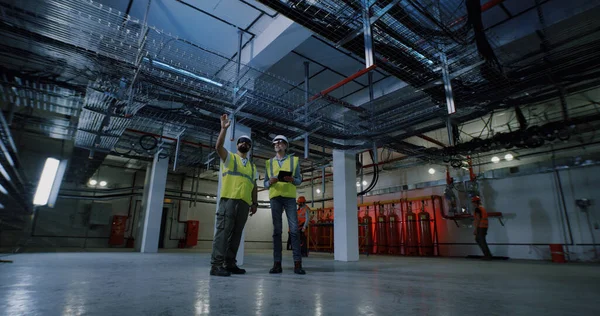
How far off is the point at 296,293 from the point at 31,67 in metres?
5.99

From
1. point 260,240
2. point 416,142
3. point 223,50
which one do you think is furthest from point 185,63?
point 260,240

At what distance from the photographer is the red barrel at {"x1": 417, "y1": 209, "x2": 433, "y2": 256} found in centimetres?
944

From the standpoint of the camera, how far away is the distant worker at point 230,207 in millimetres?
3123

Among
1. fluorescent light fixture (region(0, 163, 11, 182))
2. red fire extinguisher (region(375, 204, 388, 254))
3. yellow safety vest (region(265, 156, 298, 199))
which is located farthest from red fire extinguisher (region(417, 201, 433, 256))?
fluorescent light fixture (region(0, 163, 11, 182))

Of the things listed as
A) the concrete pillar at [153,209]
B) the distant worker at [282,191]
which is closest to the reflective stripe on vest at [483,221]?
the distant worker at [282,191]

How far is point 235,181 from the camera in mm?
3299

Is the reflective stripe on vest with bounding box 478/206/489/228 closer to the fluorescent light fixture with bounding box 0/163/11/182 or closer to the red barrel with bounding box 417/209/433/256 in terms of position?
the red barrel with bounding box 417/209/433/256

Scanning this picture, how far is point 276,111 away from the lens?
5.45m

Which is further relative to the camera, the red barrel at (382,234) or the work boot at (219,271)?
the red barrel at (382,234)

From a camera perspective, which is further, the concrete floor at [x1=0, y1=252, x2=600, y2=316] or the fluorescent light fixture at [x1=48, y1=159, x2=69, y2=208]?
the fluorescent light fixture at [x1=48, y1=159, x2=69, y2=208]

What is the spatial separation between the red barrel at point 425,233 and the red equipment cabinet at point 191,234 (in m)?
9.91

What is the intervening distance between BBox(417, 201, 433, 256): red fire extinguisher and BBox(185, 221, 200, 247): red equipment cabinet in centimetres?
992

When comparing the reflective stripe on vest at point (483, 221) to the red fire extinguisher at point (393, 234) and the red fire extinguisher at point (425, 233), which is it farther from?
the red fire extinguisher at point (393, 234)

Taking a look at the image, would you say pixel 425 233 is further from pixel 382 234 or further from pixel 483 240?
pixel 483 240
